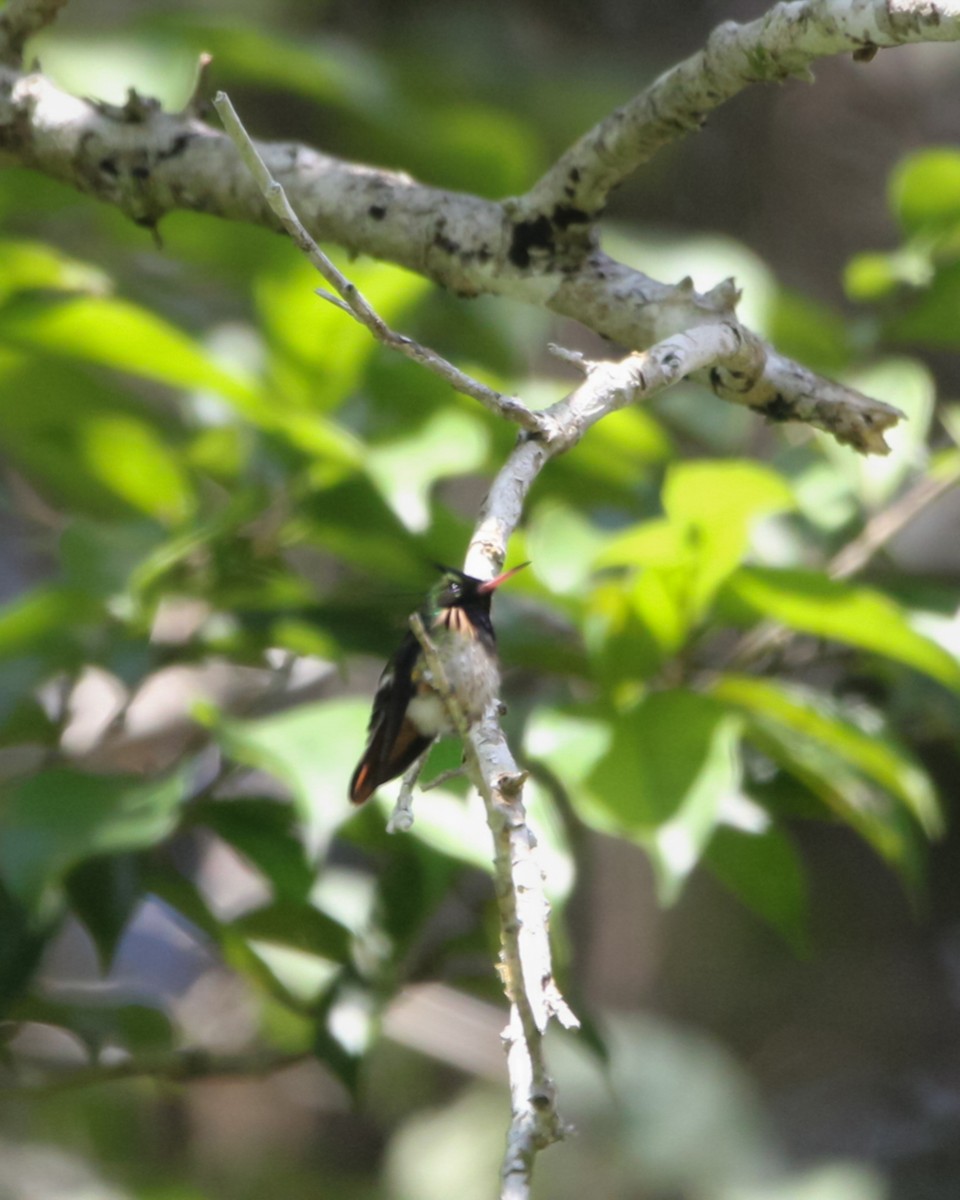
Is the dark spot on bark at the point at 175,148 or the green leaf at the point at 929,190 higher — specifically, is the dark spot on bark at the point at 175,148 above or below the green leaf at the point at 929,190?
below

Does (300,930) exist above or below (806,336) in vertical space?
below

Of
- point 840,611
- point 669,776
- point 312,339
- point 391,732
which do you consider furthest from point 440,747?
point 312,339

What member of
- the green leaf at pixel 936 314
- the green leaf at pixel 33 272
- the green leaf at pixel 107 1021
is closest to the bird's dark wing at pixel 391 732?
the green leaf at pixel 107 1021

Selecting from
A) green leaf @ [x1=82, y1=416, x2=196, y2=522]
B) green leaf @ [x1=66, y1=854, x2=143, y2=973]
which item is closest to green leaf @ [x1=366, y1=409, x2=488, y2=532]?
green leaf @ [x1=82, y1=416, x2=196, y2=522]

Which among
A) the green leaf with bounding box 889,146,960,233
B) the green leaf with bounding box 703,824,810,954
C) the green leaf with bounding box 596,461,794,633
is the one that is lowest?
the green leaf with bounding box 703,824,810,954

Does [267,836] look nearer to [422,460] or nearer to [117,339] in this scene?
[422,460]

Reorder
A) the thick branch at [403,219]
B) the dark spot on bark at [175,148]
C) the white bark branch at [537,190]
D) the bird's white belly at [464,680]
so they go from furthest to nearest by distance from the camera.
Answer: the dark spot on bark at [175,148] < the thick branch at [403,219] < the white bark branch at [537,190] < the bird's white belly at [464,680]

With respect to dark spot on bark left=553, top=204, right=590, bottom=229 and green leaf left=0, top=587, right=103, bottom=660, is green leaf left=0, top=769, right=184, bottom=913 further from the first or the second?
Result: dark spot on bark left=553, top=204, right=590, bottom=229

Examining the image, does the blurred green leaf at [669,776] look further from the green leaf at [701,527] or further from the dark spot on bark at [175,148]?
the dark spot on bark at [175,148]
